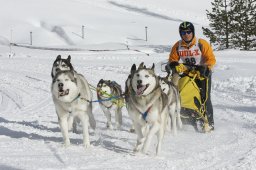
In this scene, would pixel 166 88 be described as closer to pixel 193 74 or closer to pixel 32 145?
pixel 193 74

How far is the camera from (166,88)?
21.7 feet

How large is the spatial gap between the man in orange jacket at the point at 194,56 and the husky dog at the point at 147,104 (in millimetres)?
1604

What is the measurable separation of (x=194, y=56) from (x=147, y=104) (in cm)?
202

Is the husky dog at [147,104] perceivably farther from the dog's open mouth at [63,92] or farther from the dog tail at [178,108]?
the dog tail at [178,108]

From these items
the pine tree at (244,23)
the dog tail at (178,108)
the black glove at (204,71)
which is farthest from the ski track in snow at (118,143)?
the pine tree at (244,23)

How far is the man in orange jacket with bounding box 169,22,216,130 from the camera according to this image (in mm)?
6805

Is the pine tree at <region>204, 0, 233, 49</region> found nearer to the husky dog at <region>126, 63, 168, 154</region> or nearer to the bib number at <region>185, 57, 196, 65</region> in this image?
the bib number at <region>185, 57, 196, 65</region>

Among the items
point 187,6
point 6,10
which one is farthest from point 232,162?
point 187,6

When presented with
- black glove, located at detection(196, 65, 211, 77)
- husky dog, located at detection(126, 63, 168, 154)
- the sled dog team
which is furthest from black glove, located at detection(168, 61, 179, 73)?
husky dog, located at detection(126, 63, 168, 154)

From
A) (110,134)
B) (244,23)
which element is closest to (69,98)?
(110,134)

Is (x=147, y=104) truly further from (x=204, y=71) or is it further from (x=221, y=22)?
(x=221, y=22)

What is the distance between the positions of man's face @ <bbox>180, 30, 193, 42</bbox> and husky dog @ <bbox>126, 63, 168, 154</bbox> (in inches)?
66.0

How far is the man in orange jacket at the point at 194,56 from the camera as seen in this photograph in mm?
6805

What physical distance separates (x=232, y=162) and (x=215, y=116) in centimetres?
344
